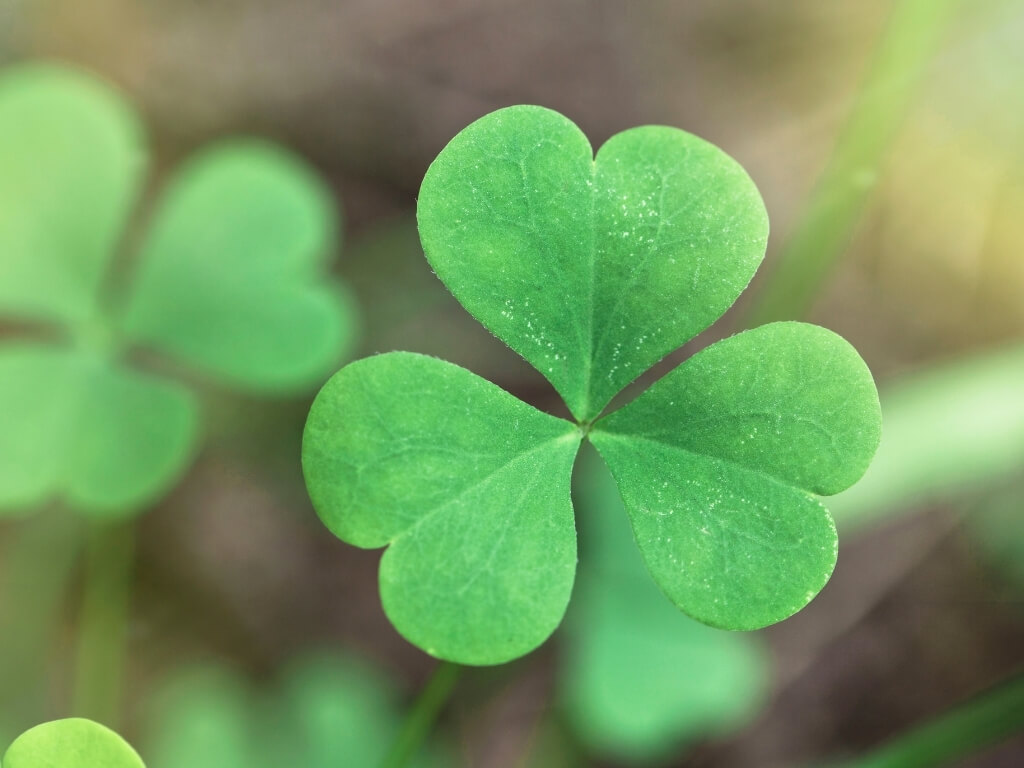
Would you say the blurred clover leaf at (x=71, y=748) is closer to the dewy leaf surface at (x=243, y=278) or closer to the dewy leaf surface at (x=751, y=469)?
the dewy leaf surface at (x=751, y=469)

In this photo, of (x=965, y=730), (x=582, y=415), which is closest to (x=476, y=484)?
(x=582, y=415)

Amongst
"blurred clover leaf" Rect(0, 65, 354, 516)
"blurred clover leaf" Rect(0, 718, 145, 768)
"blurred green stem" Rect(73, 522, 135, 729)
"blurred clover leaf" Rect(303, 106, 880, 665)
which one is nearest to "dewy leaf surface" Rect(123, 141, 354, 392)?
"blurred clover leaf" Rect(0, 65, 354, 516)

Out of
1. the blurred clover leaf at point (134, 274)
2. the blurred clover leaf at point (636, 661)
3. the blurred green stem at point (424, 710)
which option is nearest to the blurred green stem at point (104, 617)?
the blurred clover leaf at point (134, 274)

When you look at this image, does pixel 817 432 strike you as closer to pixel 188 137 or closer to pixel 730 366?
pixel 730 366

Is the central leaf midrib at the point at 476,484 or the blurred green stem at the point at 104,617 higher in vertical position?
the central leaf midrib at the point at 476,484

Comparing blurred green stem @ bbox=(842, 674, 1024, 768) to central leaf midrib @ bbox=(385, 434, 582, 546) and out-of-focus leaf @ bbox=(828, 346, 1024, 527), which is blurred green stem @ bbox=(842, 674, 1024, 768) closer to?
out-of-focus leaf @ bbox=(828, 346, 1024, 527)

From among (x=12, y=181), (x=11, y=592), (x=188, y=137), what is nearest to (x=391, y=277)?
(x=188, y=137)

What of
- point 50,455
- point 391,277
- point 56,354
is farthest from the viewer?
point 391,277
